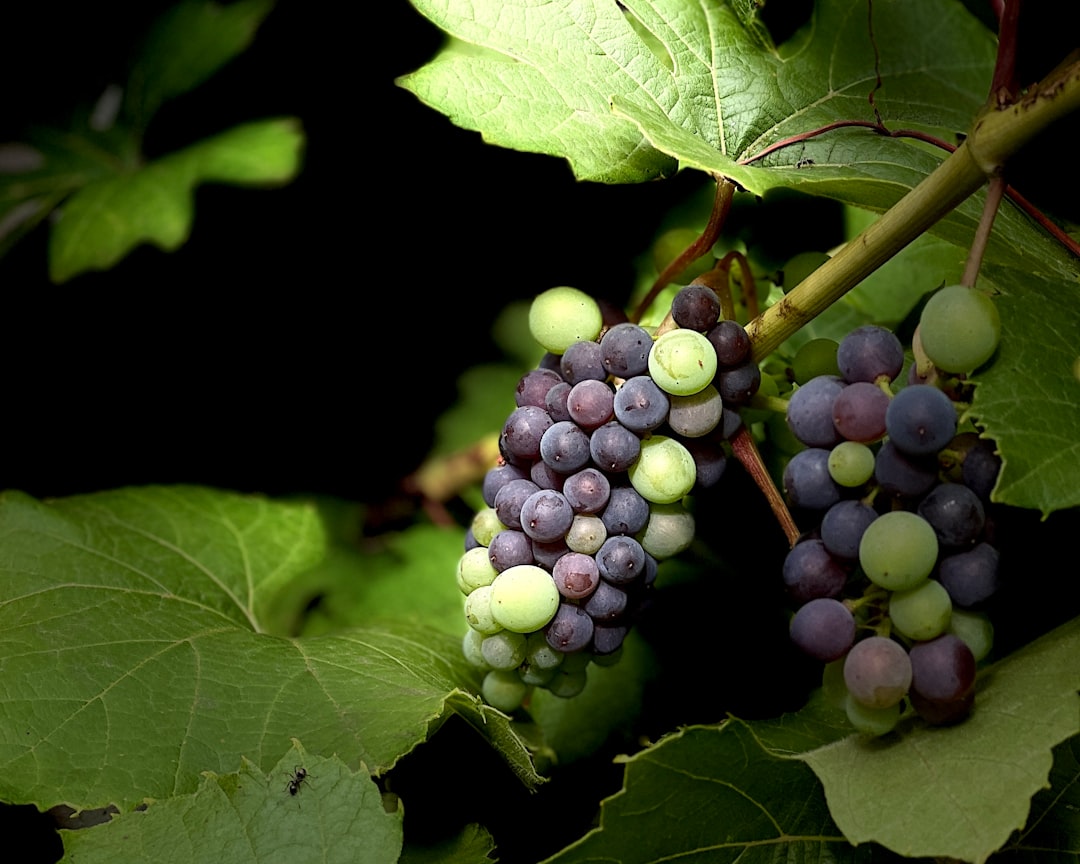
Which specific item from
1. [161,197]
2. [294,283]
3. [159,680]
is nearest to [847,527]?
[159,680]

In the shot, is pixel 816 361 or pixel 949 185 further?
pixel 816 361

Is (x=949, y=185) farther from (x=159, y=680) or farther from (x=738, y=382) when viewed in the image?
(x=159, y=680)

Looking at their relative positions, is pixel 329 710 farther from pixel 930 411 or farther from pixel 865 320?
pixel 865 320

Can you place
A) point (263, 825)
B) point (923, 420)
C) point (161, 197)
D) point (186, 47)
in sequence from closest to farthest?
point (923, 420) < point (263, 825) < point (161, 197) < point (186, 47)

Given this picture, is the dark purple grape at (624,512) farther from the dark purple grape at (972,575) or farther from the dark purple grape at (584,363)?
the dark purple grape at (972,575)

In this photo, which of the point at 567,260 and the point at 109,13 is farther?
the point at 109,13

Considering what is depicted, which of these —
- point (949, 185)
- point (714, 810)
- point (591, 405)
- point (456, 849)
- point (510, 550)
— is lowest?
point (456, 849)

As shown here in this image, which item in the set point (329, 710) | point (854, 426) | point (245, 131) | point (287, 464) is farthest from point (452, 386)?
point (854, 426)
